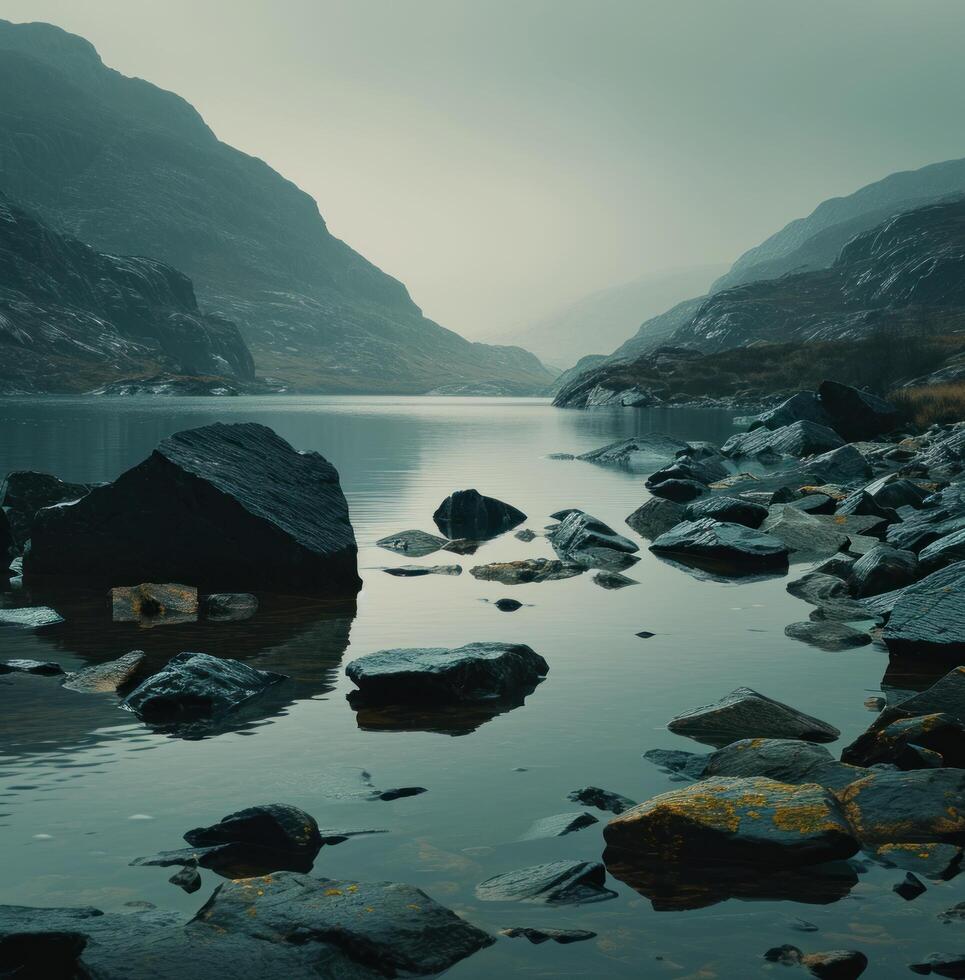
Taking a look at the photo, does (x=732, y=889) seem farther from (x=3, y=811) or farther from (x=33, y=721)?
(x=33, y=721)

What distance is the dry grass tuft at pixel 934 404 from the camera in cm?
6091

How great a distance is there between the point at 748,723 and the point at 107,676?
7298mm

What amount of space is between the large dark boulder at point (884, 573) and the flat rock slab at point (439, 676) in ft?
25.5

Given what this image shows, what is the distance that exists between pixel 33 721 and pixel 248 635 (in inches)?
182

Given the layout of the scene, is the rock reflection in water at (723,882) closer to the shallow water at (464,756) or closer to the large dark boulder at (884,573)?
the shallow water at (464,756)

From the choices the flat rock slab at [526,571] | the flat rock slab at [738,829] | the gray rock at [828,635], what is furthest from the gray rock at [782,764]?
the flat rock slab at [526,571]

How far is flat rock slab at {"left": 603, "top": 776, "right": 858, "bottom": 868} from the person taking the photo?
23.2 ft

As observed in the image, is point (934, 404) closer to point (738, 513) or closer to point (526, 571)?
point (738, 513)

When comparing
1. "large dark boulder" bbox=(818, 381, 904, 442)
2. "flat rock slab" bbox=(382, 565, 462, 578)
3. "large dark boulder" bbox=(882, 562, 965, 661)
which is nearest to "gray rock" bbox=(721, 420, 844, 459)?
"large dark boulder" bbox=(818, 381, 904, 442)

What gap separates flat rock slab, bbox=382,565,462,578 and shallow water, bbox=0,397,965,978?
0.46m

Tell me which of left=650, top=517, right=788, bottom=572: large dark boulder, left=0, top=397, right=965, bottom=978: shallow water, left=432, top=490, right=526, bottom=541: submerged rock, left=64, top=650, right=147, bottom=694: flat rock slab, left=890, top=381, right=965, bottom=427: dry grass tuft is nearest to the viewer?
left=0, top=397, right=965, bottom=978: shallow water

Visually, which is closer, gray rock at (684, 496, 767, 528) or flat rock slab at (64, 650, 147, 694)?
flat rock slab at (64, 650, 147, 694)

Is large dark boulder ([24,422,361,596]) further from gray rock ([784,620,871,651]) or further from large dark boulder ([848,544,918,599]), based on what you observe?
large dark boulder ([848,544,918,599])

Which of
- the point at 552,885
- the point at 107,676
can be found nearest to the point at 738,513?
the point at 107,676
